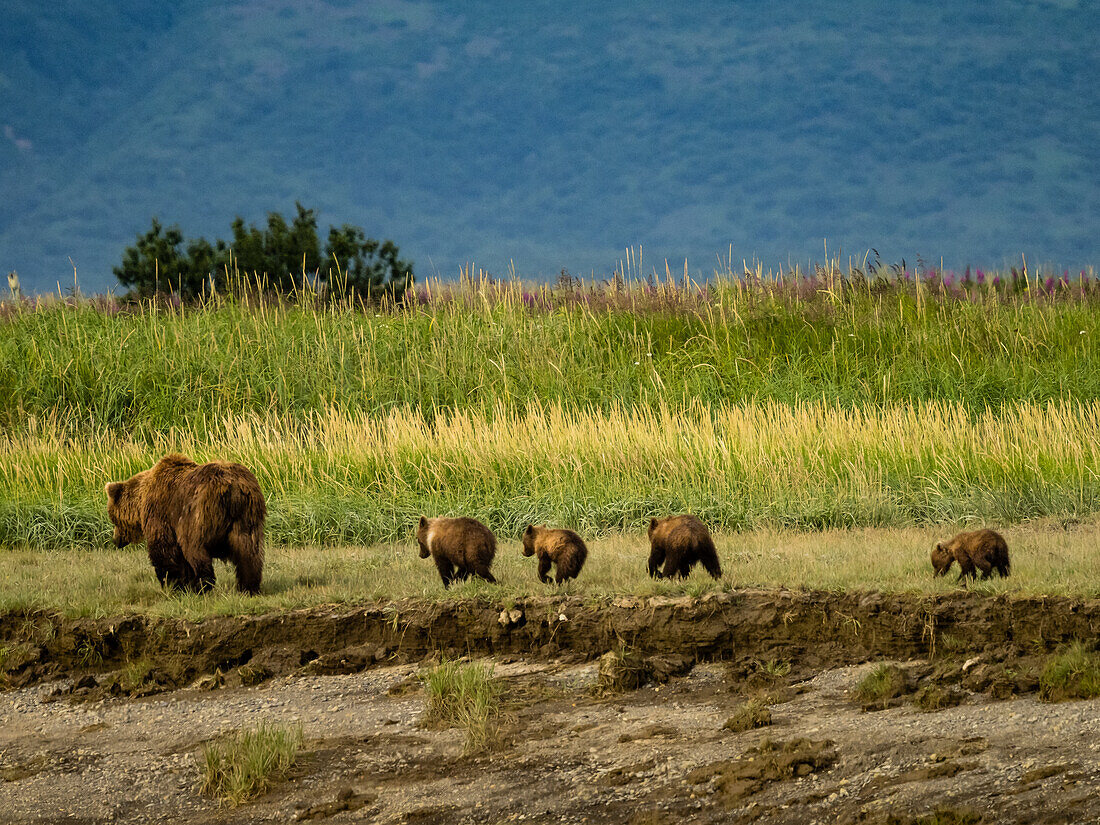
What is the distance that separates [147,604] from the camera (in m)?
7.37

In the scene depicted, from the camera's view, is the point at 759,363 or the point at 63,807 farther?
the point at 759,363

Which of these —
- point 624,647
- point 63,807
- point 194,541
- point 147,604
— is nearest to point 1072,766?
point 624,647

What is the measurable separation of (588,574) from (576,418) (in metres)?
6.56

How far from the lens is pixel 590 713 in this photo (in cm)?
564

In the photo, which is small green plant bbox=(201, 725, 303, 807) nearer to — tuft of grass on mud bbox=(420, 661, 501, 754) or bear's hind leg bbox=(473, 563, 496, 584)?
tuft of grass on mud bbox=(420, 661, 501, 754)

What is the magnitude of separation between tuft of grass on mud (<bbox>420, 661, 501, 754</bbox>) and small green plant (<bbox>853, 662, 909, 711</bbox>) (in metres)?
1.79

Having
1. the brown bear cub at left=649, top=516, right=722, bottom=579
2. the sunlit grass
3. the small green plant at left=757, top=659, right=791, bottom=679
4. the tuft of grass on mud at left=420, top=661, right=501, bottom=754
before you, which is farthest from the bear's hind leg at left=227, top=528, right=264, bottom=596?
the small green plant at left=757, top=659, right=791, bottom=679

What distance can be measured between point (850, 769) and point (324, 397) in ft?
38.0

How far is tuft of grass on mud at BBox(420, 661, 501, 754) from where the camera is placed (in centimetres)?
532

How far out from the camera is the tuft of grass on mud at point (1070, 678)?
5.17 m

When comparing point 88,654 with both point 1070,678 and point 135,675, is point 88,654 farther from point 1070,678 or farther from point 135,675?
point 1070,678

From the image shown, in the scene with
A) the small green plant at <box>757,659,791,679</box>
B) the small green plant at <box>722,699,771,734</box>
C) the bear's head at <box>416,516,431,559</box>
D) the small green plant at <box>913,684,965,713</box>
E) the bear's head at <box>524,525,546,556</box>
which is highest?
the bear's head at <box>416,516,431,559</box>

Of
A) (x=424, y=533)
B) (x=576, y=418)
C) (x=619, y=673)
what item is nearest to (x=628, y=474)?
(x=576, y=418)

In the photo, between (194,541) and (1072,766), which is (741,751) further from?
(194,541)
